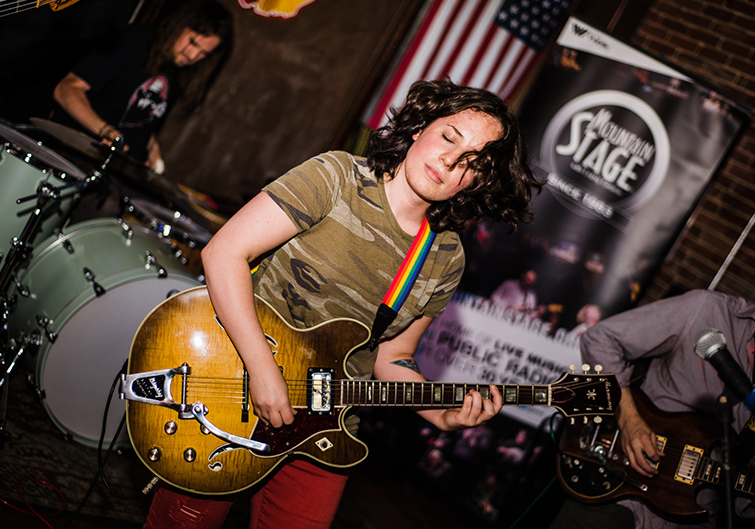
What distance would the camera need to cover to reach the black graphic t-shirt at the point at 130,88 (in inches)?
161

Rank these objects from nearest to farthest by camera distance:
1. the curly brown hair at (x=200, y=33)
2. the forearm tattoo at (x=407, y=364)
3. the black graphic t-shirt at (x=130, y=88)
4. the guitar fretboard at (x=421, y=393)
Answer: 1. the guitar fretboard at (x=421, y=393)
2. the forearm tattoo at (x=407, y=364)
3. the black graphic t-shirt at (x=130, y=88)
4. the curly brown hair at (x=200, y=33)

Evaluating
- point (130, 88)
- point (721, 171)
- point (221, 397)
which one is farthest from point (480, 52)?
point (221, 397)

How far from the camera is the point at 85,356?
3.01 metres

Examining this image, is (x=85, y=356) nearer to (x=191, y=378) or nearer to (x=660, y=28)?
(x=191, y=378)

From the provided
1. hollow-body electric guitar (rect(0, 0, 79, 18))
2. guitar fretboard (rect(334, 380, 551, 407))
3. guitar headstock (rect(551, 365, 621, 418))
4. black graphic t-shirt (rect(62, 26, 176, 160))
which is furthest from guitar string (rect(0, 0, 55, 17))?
guitar headstock (rect(551, 365, 621, 418))

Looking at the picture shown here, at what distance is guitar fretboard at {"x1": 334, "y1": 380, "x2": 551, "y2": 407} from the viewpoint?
2131 millimetres

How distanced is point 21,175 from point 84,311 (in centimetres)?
75

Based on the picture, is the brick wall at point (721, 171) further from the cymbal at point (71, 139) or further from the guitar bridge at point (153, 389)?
the cymbal at point (71, 139)

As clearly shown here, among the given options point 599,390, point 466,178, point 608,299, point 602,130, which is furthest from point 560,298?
point 466,178

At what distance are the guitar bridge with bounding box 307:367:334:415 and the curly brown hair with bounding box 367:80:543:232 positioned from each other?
2.37 ft

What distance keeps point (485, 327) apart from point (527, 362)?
43cm

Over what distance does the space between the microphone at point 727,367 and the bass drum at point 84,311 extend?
Answer: 264 centimetres

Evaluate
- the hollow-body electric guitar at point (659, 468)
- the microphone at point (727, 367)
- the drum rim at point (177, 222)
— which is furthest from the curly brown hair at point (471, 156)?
the drum rim at point (177, 222)

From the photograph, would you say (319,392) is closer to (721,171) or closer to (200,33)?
(200,33)
